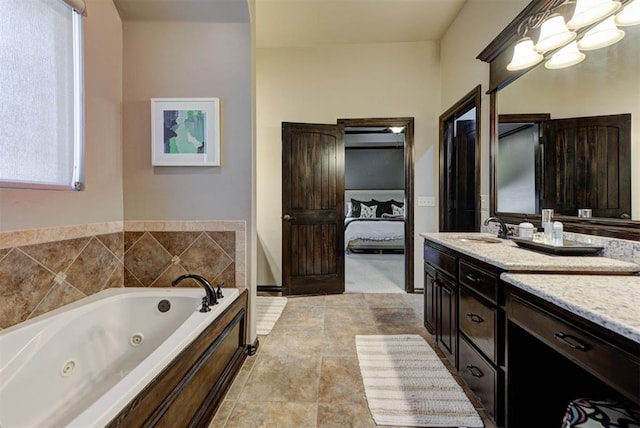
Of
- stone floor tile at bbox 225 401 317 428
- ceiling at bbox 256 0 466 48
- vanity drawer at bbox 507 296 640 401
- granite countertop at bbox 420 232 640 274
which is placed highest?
ceiling at bbox 256 0 466 48

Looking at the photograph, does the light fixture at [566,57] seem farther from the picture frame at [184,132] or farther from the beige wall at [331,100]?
the picture frame at [184,132]

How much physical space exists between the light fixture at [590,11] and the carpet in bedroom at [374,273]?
113 inches

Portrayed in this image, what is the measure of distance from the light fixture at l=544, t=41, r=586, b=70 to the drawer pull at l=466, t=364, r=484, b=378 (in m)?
1.77

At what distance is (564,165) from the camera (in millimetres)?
1638

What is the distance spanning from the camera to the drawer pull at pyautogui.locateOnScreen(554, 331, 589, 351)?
0.87 meters

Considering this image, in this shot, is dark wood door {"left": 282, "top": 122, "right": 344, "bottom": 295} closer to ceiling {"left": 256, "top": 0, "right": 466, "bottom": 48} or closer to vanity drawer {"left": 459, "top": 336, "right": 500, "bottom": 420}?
ceiling {"left": 256, "top": 0, "right": 466, "bottom": 48}

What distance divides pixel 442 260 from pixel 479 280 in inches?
19.1

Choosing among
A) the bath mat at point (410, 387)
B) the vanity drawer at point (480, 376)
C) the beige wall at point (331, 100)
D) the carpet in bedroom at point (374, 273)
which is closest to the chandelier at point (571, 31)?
the beige wall at point (331, 100)

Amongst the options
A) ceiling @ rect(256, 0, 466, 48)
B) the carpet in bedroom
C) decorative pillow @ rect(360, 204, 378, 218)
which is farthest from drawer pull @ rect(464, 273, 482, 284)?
decorative pillow @ rect(360, 204, 378, 218)

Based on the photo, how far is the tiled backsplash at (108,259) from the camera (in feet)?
4.54

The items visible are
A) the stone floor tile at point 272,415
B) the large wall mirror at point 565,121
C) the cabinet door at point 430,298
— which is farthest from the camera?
the cabinet door at point 430,298

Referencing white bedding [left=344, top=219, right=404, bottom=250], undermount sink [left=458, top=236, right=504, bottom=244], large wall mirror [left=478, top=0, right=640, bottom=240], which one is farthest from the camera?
white bedding [left=344, top=219, right=404, bottom=250]

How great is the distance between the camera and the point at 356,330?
8.14ft

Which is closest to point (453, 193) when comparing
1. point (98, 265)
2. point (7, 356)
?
point (98, 265)
